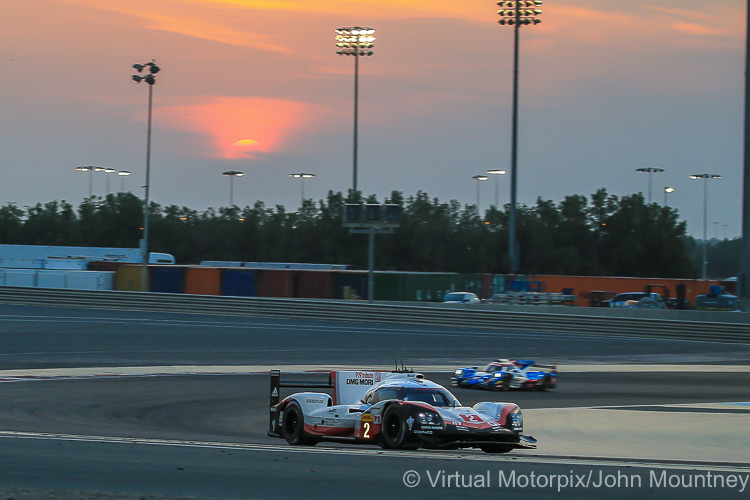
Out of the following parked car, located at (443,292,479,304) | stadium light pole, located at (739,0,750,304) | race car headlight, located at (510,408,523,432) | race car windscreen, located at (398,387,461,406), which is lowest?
race car headlight, located at (510,408,523,432)

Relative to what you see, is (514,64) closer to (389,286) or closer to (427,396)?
(389,286)

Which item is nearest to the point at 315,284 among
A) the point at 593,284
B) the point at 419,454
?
the point at 593,284

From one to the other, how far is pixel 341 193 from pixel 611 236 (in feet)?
104

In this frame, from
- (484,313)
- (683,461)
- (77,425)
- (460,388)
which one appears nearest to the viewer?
(683,461)

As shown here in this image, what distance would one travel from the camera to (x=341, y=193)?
102 m

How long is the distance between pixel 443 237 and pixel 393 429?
270 feet

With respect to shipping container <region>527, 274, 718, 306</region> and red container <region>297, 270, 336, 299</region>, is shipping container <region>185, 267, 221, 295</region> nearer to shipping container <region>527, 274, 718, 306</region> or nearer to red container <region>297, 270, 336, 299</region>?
red container <region>297, 270, 336, 299</region>

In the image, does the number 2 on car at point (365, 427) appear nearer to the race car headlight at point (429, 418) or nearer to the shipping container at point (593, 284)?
the race car headlight at point (429, 418)

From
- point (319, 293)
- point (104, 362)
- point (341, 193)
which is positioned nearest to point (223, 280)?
point (319, 293)

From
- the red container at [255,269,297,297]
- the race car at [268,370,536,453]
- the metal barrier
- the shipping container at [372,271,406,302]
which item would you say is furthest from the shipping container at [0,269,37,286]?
the race car at [268,370,536,453]

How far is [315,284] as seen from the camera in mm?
43500

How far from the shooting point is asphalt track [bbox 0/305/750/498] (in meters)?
7.92

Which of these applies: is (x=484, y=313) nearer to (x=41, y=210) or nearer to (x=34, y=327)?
(x=34, y=327)

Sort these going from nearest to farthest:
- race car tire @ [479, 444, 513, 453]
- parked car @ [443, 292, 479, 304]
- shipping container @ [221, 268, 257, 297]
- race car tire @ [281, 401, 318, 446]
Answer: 1. race car tire @ [479, 444, 513, 453]
2. race car tire @ [281, 401, 318, 446]
3. parked car @ [443, 292, 479, 304]
4. shipping container @ [221, 268, 257, 297]
